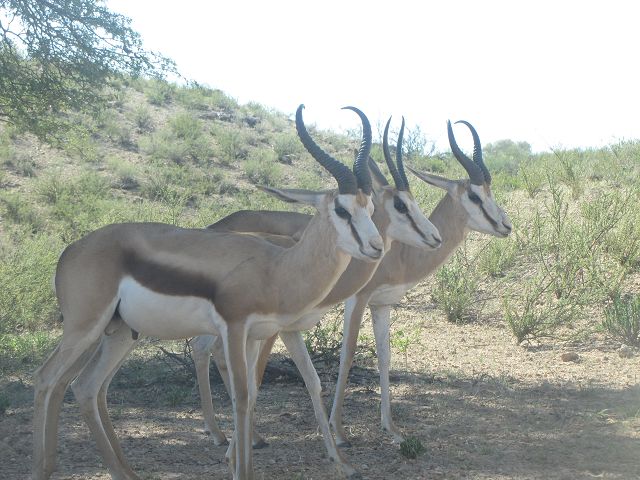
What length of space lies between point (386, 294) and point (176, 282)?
248 cm

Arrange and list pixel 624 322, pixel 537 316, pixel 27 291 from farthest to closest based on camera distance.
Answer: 1. pixel 27 291
2. pixel 537 316
3. pixel 624 322

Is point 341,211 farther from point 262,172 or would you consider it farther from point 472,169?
point 262,172

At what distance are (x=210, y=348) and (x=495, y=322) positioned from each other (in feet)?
18.7

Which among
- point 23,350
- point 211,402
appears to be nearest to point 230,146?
point 23,350

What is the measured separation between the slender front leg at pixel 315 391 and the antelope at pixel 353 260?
0.01 metres

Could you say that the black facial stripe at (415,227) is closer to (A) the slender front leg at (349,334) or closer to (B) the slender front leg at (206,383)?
(A) the slender front leg at (349,334)

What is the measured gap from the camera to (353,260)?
6.62 m

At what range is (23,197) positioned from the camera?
18.8m

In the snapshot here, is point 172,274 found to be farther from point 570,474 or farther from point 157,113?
point 157,113

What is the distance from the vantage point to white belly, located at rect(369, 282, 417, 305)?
758 centimetres

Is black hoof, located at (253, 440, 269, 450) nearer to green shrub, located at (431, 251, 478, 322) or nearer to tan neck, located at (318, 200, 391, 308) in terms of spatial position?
tan neck, located at (318, 200, 391, 308)

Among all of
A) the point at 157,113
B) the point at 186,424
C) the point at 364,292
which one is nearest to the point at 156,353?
the point at 186,424

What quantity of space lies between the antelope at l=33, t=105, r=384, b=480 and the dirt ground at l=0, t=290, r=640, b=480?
0.64 metres

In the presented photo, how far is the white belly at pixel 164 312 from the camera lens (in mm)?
5656
